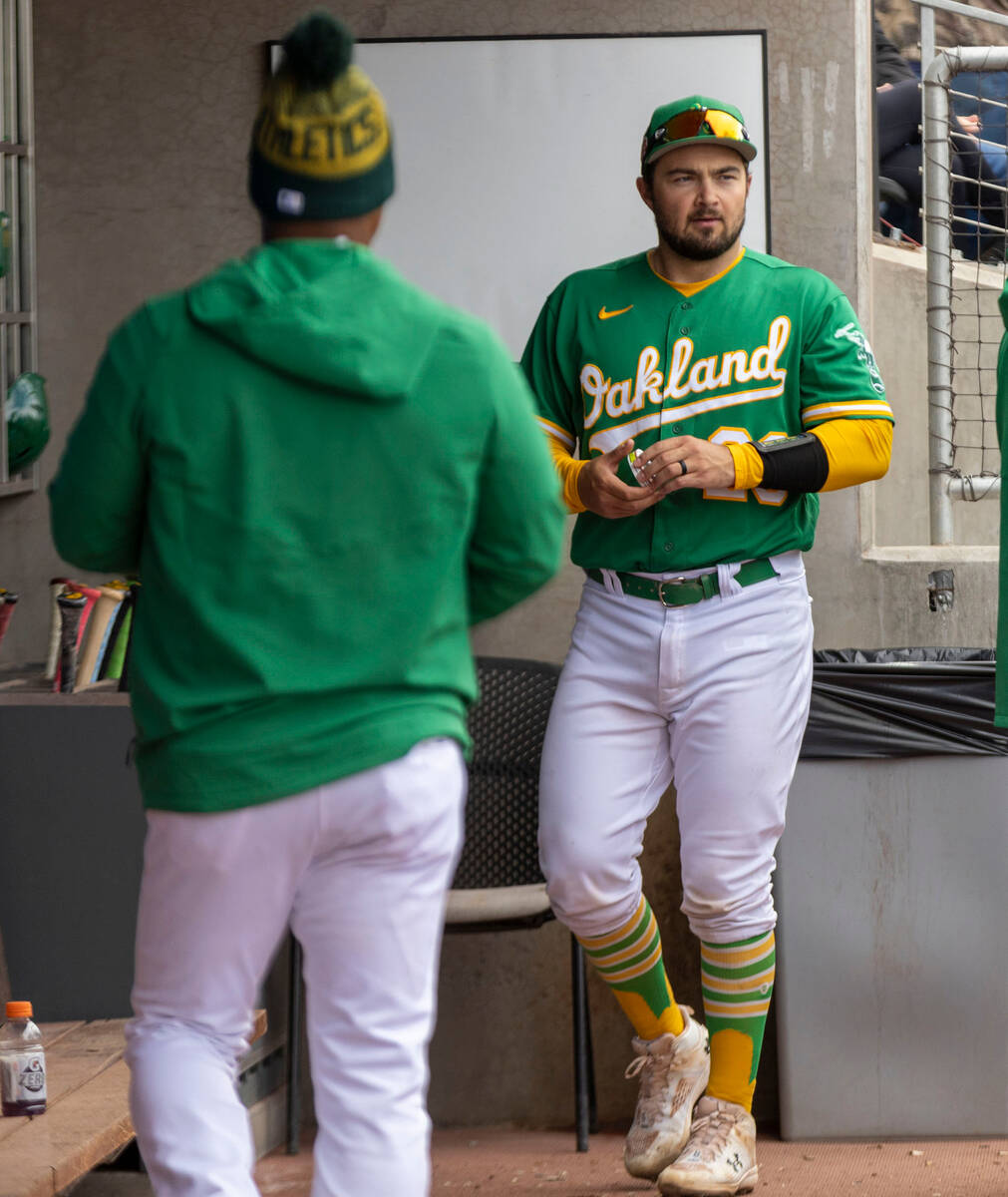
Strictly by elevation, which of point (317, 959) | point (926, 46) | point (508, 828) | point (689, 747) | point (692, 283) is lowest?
point (508, 828)

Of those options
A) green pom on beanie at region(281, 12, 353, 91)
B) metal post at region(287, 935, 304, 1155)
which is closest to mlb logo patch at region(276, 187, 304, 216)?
green pom on beanie at region(281, 12, 353, 91)

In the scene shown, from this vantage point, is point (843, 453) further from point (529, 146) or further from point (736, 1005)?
point (529, 146)

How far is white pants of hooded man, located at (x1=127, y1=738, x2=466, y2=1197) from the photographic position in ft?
5.86

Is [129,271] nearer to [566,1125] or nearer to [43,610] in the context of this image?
[43,610]

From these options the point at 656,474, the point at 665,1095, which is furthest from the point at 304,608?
the point at 665,1095

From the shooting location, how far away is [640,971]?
3.21 metres

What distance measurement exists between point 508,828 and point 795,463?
118cm

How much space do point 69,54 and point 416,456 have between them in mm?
2714

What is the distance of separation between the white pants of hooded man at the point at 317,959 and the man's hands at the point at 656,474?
3.94 feet

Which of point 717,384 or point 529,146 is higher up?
point 529,146

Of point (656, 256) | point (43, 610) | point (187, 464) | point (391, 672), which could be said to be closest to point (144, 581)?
point (187, 464)

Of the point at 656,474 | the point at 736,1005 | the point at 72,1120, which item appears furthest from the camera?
the point at 736,1005

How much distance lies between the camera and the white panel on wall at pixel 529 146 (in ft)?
13.1

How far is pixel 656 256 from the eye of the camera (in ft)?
10.7
